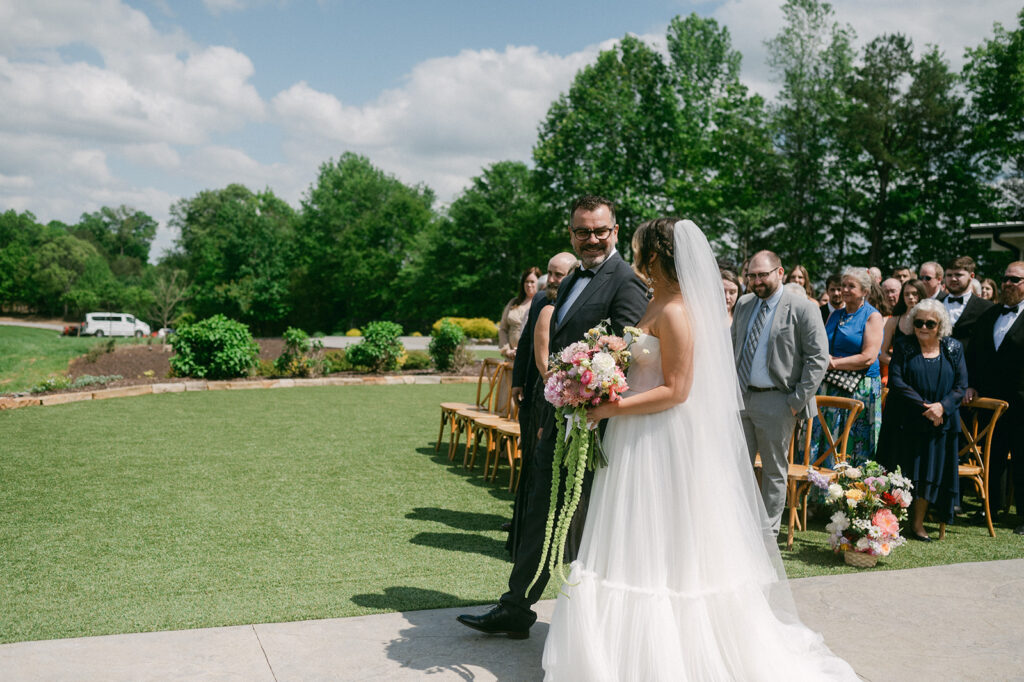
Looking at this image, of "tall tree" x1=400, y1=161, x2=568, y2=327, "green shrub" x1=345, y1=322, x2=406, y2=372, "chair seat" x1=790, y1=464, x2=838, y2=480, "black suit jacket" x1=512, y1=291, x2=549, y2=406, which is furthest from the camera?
"tall tree" x1=400, y1=161, x2=568, y2=327

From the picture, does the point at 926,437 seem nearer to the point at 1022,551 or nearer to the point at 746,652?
the point at 1022,551

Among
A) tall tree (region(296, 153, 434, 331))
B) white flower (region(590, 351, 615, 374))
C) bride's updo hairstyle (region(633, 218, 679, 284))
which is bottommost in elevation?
white flower (region(590, 351, 615, 374))

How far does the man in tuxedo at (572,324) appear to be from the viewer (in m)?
3.59

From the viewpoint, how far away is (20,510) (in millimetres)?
5875

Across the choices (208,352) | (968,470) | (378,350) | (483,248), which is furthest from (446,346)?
(483,248)

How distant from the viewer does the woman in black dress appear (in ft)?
19.4

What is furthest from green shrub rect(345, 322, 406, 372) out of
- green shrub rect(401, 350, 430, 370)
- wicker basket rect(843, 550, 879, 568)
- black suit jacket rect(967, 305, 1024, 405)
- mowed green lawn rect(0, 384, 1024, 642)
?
wicker basket rect(843, 550, 879, 568)

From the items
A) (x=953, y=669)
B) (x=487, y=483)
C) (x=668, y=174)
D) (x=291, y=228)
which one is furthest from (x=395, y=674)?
(x=291, y=228)

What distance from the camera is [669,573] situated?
3.16 m

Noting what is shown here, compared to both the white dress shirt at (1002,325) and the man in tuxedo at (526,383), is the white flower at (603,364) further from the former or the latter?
the white dress shirt at (1002,325)

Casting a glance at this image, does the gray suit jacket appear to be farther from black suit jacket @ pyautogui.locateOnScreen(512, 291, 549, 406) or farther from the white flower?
the white flower

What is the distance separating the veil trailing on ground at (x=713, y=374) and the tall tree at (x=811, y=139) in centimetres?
3238

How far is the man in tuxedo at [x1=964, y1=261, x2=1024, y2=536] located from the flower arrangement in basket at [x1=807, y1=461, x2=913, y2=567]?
155cm

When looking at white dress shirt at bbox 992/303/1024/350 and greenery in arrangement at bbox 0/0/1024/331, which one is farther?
greenery in arrangement at bbox 0/0/1024/331
